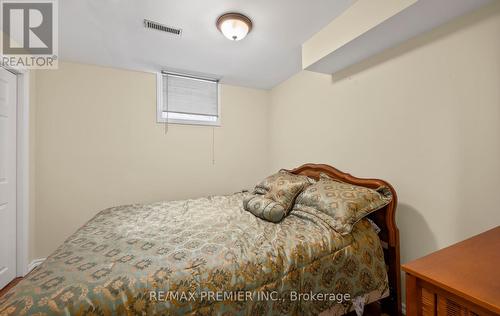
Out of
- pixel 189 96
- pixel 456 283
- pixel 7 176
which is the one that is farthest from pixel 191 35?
pixel 456 283

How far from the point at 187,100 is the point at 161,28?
1170 millimetres

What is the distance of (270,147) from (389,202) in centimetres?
218

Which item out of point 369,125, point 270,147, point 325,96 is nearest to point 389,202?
point 369,125

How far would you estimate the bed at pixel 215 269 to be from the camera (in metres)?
0.88

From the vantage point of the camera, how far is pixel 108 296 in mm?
865

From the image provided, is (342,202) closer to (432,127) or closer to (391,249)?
(391,249)

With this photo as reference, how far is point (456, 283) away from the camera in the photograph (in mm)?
692

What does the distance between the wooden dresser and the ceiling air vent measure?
93.2 inches

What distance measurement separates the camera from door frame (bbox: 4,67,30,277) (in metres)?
2.14

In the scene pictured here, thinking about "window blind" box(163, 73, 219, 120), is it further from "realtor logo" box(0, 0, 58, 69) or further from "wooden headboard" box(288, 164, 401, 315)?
"wooden headboard" box(288, 164, 401, 315)

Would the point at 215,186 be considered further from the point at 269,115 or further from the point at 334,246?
the point at 334,246

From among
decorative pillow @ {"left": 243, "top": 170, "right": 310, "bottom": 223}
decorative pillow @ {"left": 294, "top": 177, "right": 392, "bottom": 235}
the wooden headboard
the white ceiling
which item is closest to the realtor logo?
the white ceiling

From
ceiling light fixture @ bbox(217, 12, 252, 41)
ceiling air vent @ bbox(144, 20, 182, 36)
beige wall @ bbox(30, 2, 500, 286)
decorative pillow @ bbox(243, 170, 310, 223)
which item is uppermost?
ceiling air vent @ bbox(144, 20, 182, 36)

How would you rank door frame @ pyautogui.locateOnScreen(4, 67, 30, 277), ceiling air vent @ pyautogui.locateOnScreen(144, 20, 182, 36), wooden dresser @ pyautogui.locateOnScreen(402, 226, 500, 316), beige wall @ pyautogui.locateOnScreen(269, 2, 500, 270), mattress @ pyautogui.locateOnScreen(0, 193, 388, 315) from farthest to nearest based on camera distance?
door frame @ pyautogui.locateOnScreen(4, 67, 30, 277)
ceiling air vent @ pyautogui.locateOnScreen(144, 20, 182, 36)
beige wall @ pyautogui.locateOnScreen(269, 2, 500, 270)
mattress @ pyautogui.locateOnScreen(0, 193, 388, 315)
wooden dresser @ pyautogui.locateOnScreen(402, 226, 500, 316)
